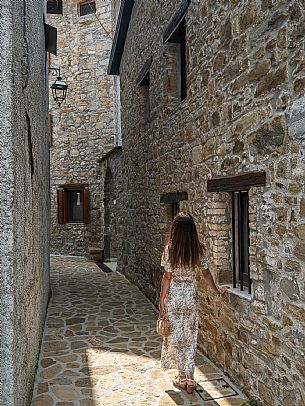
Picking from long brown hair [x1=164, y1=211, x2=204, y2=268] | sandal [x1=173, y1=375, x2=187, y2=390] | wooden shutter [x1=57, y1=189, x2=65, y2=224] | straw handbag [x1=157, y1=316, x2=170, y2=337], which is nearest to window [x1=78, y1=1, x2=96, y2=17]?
wooden shutter [x1=57, y1=189, x2=65, y2=224]

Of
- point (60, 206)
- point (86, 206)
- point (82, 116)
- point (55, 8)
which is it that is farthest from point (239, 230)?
point (55, 8)

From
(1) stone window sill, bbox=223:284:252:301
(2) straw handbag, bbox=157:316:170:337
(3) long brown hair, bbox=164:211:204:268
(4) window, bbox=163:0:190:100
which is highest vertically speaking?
(4) window, bbox=163:0:190:100

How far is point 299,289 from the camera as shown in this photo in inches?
112

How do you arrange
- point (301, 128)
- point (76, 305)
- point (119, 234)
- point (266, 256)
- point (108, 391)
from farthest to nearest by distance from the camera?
point (119, 234) < point (76, 305) < point (108, 391) < point (266, 256) < point (301, 128)

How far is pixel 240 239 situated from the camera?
13.6 feet

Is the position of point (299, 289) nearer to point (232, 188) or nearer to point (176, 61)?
point (232, 188)

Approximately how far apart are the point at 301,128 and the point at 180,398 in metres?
2.51

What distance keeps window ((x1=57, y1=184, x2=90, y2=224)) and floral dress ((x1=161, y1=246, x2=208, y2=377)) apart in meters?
11.2

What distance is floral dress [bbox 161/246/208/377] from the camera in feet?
12.4

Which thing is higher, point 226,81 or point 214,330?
point 226,81

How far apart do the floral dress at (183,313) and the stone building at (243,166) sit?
1.36 feet

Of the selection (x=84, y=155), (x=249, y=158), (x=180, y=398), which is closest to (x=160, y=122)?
(x=249, y=158)

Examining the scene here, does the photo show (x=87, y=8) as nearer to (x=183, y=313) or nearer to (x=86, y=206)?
(x=86, y=206)

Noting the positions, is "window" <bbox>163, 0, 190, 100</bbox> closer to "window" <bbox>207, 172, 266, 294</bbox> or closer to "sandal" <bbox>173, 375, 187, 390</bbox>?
"window" <bbox>207, 172, 266, 294</bbox>
